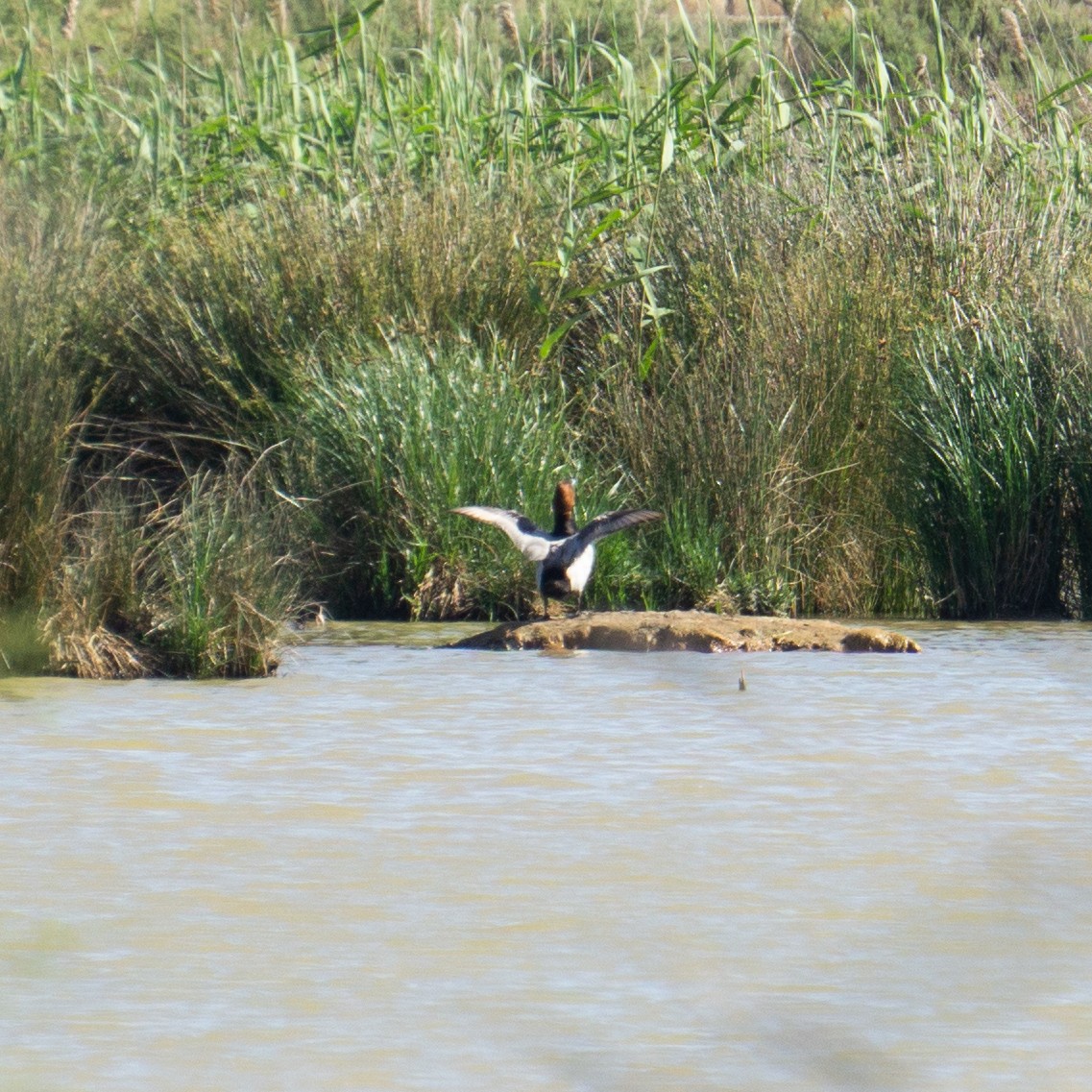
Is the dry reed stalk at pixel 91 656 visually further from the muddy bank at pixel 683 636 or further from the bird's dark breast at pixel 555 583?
the bird's dark breast at pixel 555 583

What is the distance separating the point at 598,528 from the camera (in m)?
9.34

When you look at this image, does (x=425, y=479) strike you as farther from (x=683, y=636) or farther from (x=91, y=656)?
(x=91, y=656)

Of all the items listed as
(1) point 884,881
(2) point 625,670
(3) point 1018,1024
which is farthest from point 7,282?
(3) point 1018,1024

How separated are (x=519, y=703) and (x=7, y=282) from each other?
328 cm

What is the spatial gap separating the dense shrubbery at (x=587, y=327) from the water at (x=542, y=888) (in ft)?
8.83

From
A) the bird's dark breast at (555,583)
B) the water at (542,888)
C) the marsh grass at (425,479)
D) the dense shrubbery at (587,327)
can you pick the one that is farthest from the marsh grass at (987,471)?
the water at (542,888)

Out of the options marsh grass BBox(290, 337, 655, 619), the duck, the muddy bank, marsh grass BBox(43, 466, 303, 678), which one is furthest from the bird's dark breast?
marsh grass BBox(43, 466, 303, 678)

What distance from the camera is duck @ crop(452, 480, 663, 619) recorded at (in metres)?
9.31

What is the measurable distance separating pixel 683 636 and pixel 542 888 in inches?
164

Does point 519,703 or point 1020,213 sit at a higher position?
point 1020,213

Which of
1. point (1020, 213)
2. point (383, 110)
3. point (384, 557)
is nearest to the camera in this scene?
point (384, 557)

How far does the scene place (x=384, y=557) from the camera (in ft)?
34.3

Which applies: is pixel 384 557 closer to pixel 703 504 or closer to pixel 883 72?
pixel 703 504

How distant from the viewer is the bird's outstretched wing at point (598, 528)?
929cm
